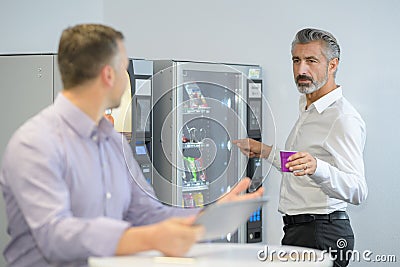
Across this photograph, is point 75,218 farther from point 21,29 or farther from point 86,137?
point 21,29

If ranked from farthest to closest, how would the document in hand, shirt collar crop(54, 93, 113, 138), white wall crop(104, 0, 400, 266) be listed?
white wall crop(104, 0, 400, 266) < shirt collar crop(54, 93, 113, 138) < the document in hand

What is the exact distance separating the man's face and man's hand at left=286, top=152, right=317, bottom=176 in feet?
1.63

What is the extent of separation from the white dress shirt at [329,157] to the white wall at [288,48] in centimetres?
112

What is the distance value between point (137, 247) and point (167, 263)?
80 millimetres

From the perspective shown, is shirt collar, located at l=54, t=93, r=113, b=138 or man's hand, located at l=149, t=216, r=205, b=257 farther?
shirt collar, located at l=54, t=93, r=113, b=138

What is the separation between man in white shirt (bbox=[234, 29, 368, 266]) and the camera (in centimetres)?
299

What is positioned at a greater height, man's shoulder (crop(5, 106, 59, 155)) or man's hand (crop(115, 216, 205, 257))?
man's shoulder (crop(5, 106, 59, 155))

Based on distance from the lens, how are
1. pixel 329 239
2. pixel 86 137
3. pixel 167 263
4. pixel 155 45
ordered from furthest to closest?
pixel 155 45 < pixel 329 239 < pixel 86 137 < pixel 167 263

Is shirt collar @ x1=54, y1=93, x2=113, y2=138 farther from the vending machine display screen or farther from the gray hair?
the vending machine display screen

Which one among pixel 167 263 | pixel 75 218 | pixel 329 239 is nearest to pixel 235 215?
pixel 167 263

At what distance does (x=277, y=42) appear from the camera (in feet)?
15.0

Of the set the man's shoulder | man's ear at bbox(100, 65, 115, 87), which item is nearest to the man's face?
man's ear at bbox(100, 65, 115, 87)

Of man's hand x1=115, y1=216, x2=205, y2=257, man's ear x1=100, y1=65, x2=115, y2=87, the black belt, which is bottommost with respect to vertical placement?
the black belt

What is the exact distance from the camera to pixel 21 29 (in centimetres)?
457
